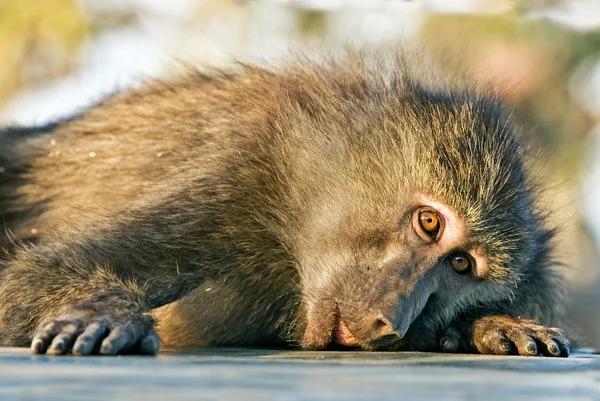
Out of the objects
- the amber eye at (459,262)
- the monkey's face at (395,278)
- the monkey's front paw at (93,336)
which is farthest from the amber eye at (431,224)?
the monkey's front paw at (93,336)

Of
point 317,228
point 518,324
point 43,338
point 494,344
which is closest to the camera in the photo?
point 43,338

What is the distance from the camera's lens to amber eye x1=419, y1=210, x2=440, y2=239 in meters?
3.95

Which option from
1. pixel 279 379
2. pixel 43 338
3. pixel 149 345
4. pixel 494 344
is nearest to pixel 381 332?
pixel 494 344

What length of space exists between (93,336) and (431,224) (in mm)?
Result: 1603

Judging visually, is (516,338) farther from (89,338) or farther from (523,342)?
(89,338)

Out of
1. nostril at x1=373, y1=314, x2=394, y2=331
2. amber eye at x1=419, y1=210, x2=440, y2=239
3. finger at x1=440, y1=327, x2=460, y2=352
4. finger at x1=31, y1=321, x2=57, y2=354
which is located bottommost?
finger at x1=31, y1=321, x2=57, y2=354

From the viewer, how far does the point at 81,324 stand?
2947mm

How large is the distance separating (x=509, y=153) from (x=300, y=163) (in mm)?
932

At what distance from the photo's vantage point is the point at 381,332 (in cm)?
363

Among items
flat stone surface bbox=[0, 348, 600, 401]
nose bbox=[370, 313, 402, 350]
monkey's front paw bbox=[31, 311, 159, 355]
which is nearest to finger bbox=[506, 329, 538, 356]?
nose bbox=[370, 313, 402, 350]

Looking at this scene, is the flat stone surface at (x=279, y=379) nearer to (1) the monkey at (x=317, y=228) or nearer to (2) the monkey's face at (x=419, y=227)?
(1) the monkey at (x=317, y=228)

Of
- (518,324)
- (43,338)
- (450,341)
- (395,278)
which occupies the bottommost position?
(43,338)

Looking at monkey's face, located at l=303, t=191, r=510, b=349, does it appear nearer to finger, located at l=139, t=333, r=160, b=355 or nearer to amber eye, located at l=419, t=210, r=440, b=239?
amber eye, located at l=419, t=210, r=440, b=239

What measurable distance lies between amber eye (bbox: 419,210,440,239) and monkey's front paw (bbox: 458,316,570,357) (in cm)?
46
